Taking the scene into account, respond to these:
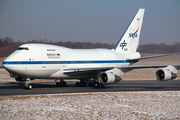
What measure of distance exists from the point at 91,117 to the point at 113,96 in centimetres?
698

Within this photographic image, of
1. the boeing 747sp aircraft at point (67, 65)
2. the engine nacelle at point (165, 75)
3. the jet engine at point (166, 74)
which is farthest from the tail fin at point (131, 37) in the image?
the engine nacelle at point (165, 75)

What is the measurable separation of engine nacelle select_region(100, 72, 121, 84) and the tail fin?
8666 mm

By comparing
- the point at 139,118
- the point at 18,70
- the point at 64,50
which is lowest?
the point at 139,118

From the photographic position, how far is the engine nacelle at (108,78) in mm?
26122

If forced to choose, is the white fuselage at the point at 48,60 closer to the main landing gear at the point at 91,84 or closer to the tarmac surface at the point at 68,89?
the main landing gear at the point at 91,84

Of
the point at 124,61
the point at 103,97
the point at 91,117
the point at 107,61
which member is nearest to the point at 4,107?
the point at 91,117

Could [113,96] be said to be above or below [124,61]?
below

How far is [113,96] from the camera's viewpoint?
2069 centimetres

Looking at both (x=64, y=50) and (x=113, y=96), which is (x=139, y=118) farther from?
(x=64, y=50)

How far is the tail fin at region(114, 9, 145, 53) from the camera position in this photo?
3503 cm

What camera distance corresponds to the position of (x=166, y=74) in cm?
2558

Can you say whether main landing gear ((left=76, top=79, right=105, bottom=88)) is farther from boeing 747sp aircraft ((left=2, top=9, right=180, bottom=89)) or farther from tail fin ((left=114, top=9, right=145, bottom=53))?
tail fin ((left=114, top=9, right=145, bottom=53))

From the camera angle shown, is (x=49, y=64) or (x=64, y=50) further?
(x=64, y=50)

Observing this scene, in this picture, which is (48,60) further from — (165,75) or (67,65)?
(165,75)
